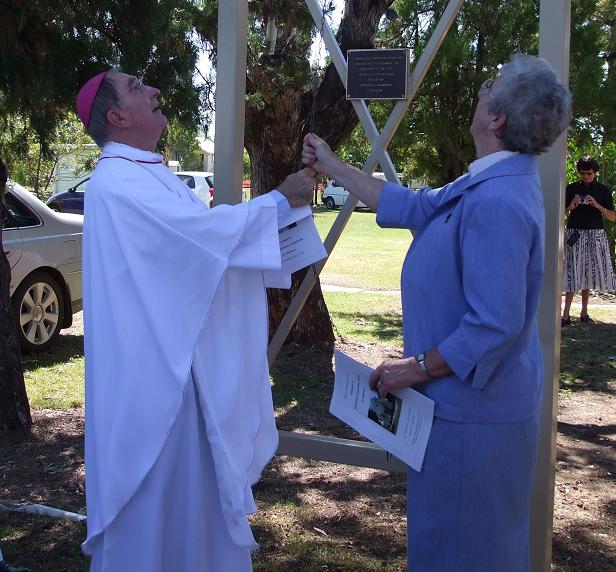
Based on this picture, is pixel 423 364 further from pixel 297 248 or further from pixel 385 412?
pixel 297 248

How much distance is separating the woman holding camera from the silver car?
5.52 metres

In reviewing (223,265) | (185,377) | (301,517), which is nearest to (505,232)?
(223,265)

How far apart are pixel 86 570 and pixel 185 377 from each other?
5.15 ft

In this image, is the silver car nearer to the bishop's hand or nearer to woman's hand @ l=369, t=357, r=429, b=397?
the bishop's hand

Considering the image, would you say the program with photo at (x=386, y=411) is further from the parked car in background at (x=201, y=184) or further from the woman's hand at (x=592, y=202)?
the parked car in background at (x=201, y=184)

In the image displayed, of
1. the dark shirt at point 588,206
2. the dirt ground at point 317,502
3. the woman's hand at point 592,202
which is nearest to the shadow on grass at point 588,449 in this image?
the dirt ground at point 317,502

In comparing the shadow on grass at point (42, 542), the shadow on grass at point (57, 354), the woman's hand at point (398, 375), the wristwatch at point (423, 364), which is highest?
the wristwatch at point (423, 364)

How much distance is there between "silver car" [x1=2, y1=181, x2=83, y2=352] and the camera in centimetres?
799

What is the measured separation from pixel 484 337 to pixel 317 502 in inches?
95.4

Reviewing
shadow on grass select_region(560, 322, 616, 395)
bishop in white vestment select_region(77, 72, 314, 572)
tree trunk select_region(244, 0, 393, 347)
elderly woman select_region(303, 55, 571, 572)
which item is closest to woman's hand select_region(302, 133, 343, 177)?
bishop in white vestment select_region(77, 72, 314, 572)

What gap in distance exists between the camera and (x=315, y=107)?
24.7ft

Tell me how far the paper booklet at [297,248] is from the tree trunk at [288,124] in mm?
4015

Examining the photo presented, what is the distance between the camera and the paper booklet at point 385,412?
2572mm

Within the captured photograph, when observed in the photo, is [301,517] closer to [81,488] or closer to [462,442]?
[81,488]
